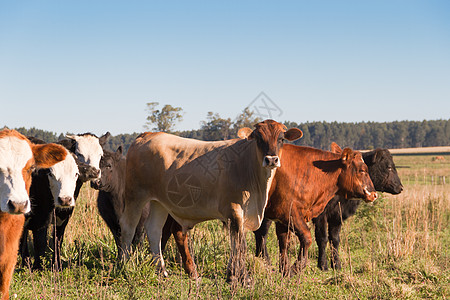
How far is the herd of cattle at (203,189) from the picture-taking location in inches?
239

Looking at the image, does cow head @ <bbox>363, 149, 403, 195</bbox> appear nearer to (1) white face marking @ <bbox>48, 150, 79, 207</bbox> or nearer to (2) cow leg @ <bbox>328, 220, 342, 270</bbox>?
(2) cow leg @ <bbox>328, 220, 342, 270</bbox>

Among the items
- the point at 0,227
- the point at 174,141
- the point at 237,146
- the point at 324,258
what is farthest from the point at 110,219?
the point at 324,258

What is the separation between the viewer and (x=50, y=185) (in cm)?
619

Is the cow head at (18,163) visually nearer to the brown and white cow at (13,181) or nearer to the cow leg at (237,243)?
the brown and white cow at (13,181)

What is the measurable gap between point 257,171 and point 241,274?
147 cm

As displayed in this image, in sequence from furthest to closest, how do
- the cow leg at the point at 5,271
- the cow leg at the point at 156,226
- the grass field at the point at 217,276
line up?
the cow leg at the point at 156,226 < the grass field at the point at 217,276 < the cow leg at the point at 5,271

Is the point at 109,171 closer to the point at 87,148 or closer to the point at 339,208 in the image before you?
the point at 87,148

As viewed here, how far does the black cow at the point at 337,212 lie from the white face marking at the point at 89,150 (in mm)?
2981

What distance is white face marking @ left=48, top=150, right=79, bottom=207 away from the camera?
5840mm

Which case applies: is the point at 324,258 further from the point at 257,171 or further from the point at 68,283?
the point at 68,283

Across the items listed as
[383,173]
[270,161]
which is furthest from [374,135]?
[270,161]

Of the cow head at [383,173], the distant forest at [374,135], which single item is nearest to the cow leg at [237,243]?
the cow head at [383,173]

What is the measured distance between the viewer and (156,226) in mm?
7129

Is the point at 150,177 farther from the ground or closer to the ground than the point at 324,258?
farther from the ground
